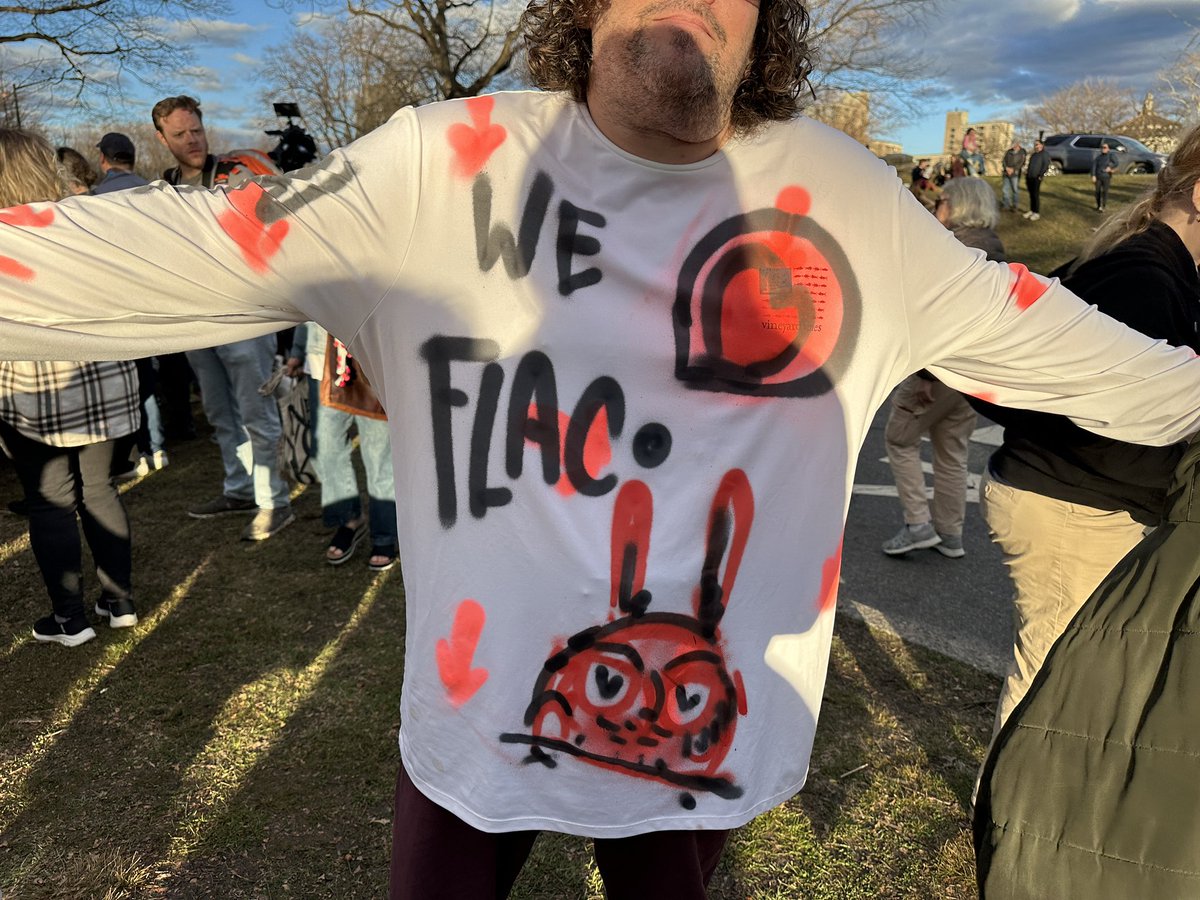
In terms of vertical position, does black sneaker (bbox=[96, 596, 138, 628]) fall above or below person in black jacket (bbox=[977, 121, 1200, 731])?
below

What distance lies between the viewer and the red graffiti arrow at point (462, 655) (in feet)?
4.30

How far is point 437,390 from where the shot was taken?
1.27m

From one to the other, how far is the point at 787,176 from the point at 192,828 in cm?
244

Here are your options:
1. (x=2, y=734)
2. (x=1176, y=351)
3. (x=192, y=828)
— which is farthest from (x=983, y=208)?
(x=2, y=734)

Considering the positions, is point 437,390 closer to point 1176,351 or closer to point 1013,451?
point 1176,351

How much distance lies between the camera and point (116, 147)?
19.1 feet

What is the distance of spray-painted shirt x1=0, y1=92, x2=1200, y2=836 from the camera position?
123cm

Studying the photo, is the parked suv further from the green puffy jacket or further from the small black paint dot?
the small black paint dot

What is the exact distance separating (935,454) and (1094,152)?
23783 mm

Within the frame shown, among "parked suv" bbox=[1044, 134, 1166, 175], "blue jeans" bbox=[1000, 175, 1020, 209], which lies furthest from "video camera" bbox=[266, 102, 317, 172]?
"parked suv" bbox=[1044, 134, 1166, 175]

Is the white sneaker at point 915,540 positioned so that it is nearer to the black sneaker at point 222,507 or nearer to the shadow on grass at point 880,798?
the shadow on grass at point 880,798

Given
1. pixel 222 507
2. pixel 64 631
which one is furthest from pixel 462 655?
pixel 222 507

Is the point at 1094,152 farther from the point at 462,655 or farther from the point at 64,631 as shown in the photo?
the point at 462,655

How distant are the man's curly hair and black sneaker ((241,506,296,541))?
12.5 feet
